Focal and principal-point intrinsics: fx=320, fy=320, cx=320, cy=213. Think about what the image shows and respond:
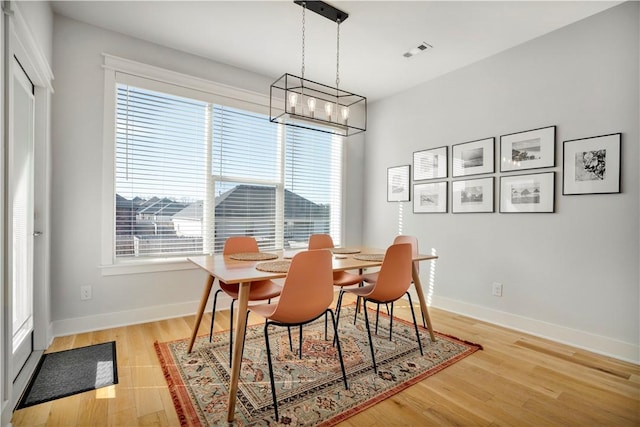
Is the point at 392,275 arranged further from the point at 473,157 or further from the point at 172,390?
the point at 473,157

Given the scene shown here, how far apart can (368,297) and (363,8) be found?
7.42 feet

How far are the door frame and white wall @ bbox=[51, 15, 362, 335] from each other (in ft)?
0.42

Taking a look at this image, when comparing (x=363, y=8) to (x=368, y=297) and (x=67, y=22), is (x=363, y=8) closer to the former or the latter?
(x=368, y=297)

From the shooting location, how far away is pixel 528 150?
9.84 feet

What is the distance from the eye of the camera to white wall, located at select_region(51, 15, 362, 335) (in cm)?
271

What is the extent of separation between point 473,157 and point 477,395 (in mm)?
2371

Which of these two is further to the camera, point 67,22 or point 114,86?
point 114,86

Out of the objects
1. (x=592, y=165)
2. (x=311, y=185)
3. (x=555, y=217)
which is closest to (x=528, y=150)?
(x=592, y=165)

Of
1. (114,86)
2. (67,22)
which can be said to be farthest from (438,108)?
(67,22)

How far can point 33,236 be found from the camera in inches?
94.3

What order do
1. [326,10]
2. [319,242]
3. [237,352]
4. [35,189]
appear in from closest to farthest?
1. [237,352]
2. [35,189]
3. [326,10]
4. [319,242]

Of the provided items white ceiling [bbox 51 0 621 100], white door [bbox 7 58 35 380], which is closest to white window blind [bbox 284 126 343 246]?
white ceiling [bbox 51 0 621 100]

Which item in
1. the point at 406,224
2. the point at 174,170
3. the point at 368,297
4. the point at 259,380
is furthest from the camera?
the point at 406,224

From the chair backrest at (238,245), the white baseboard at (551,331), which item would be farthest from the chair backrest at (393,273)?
the chair backrest at (238,245)
